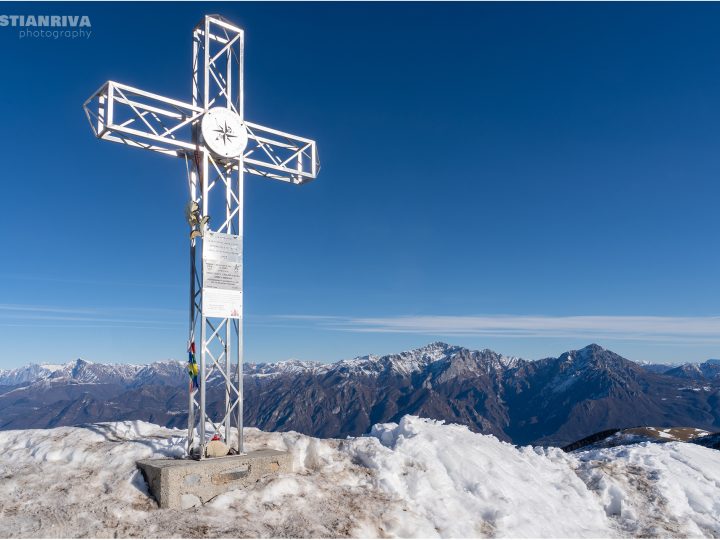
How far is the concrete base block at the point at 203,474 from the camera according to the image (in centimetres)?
1430

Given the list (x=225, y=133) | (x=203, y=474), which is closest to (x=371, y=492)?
(x=203, y=474)

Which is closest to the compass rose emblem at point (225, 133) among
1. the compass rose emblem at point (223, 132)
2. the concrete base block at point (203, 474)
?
the compass rose emblem at point (223, 132)

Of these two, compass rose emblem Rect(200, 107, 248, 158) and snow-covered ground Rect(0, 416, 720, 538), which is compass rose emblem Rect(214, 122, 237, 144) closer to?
compass rose emblem Rect(200, 107, 248, 158)

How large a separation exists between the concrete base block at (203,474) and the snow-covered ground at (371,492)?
387mm

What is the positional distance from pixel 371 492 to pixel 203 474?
16.9 feet

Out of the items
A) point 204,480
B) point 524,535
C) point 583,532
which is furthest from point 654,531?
point 204,480

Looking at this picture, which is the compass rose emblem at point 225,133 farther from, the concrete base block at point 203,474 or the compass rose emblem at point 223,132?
the concrete base block at point 203,474

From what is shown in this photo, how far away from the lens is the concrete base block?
14302 mm

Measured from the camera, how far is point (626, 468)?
21.9 meters

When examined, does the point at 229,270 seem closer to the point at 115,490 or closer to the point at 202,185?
the point at 202,185

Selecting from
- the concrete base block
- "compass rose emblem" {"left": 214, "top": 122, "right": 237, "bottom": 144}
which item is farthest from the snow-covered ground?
"compass rose emblem" {"left": 214, "top": 122, "right": 237, "bottom": 144}

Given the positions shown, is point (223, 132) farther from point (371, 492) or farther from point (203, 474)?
point (371, 492)

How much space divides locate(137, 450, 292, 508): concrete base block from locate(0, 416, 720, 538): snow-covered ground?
0.39 m

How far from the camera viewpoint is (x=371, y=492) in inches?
632
